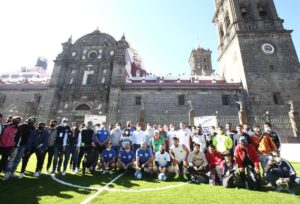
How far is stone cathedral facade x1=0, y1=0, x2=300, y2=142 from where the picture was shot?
21.9m

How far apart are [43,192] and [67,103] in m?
20.0

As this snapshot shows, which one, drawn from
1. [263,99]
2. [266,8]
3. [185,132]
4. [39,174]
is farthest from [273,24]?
[39,174]

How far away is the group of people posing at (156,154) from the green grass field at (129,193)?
543mm

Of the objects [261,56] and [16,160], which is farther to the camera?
[261,56]

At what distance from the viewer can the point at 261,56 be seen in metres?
23.8

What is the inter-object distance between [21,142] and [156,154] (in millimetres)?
4885

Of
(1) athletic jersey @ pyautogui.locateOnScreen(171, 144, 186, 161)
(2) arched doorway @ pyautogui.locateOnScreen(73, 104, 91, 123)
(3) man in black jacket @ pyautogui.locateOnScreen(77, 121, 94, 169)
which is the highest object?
(2) arched doorway @ pyautogui.locateOnScreen(73, 104, 91, 123)

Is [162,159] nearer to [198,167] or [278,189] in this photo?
[198,167]

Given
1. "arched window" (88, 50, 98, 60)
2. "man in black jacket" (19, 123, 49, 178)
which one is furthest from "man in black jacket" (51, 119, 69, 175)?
"arched window" (88, 50, 98, 60)

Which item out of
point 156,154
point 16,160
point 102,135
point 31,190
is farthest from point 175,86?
point 31,190

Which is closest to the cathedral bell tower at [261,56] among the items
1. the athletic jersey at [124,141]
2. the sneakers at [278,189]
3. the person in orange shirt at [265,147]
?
the person in orange shirt at [265,147]

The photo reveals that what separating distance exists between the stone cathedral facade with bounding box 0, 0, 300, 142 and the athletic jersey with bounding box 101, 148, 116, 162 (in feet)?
38.1

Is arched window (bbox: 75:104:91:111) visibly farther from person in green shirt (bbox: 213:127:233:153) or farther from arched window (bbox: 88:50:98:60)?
person in green shirt (bbox: 213:127:233:153)

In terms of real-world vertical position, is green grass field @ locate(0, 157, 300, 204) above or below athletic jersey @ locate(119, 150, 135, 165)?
below
